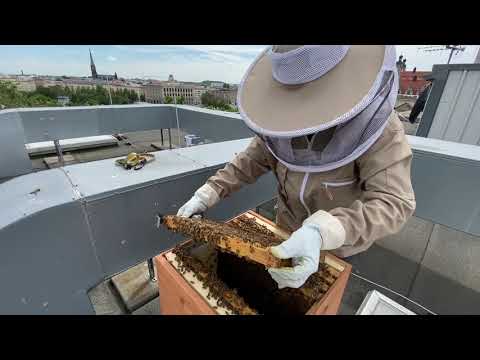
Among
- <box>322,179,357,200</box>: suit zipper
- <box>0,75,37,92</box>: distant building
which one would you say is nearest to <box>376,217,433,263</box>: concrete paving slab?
<box>322,179,357,200</box>: suit zipper

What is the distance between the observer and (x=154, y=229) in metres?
1.57

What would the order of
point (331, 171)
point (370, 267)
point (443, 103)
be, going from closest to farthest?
point (331, 171) → point (370, 267) → point (443, 103)

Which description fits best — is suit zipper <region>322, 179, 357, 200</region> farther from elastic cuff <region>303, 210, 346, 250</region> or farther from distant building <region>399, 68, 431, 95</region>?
distant building <region>399, 68, 431, 95</region>

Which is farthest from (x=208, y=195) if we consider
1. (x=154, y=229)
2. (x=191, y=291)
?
(x=191, y=291)

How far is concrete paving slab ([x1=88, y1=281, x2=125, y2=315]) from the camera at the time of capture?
2.03 meters

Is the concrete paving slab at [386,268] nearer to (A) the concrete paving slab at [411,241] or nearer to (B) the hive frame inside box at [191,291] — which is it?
(A) the concrete paving slab at [411,241]

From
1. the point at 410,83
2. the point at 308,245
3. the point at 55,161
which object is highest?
the point at 410,83

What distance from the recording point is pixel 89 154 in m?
6.74

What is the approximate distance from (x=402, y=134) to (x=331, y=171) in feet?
1.11

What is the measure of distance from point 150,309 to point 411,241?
331 cm

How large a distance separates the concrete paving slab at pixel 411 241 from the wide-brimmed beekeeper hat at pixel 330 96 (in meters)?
2.60

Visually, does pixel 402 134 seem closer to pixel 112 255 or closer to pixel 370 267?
pixel 112 255

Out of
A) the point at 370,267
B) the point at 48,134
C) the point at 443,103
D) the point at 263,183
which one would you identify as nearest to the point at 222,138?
the point at 263,183

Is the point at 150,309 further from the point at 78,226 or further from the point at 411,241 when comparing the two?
the point at 411,241
